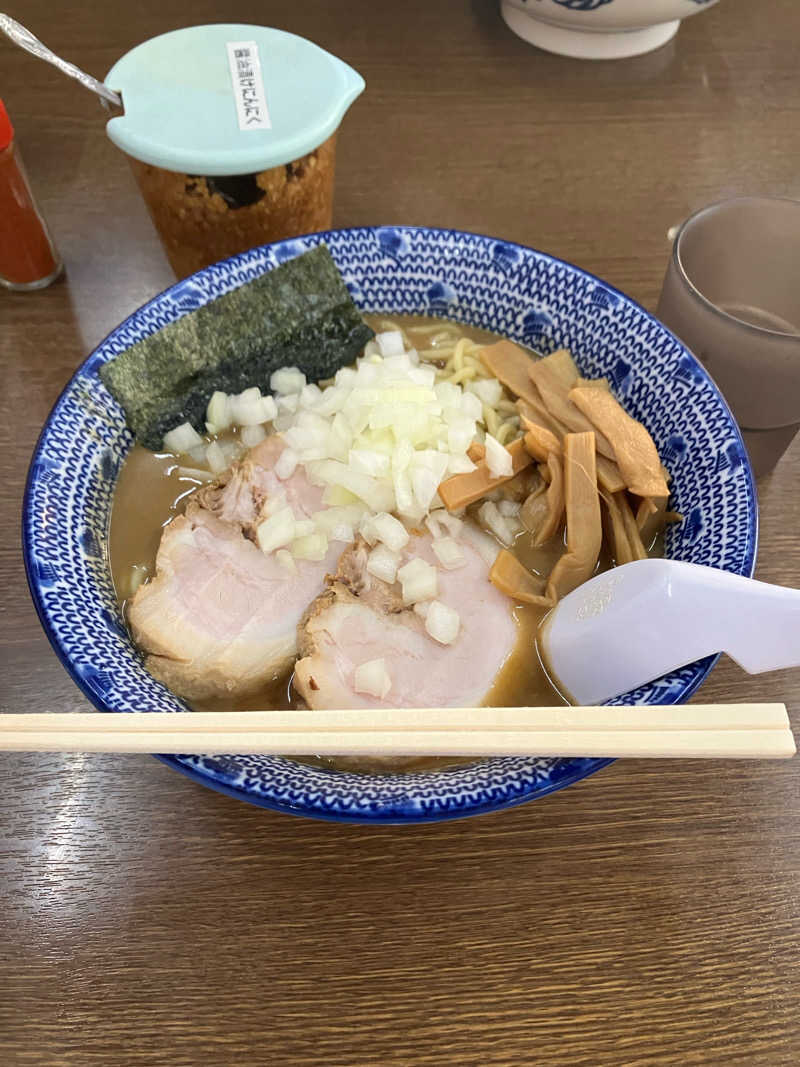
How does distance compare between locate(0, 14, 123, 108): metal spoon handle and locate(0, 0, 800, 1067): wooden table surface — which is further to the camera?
locate(0, 14, 123, 108): metal spoon handle

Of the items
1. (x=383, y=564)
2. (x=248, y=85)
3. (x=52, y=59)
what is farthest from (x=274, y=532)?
(x=52, y=59)

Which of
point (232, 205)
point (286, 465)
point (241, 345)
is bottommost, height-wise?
point (286, 465)

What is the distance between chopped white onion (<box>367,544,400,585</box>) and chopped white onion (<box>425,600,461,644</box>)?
8cm

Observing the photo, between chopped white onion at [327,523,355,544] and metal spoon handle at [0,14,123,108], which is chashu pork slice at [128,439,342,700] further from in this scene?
metal spoon handle at [0,14,123,108]

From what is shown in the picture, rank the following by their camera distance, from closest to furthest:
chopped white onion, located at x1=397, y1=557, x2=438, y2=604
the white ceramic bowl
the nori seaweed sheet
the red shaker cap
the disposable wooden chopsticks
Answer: the disposable wooden chopsticks, chopped white onion, located at x1=397, y1=557, x2=438, y2=604, the nori seaweed sheet, the red shaker cap, the white ceramic bowl

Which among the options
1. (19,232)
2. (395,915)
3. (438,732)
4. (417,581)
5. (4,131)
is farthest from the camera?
(19,232)

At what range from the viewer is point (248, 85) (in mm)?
1385

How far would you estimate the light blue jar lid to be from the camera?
131 cm

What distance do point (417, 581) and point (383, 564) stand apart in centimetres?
6

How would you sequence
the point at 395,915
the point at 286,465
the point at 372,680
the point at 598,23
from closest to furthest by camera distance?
the point at 395,915, the point at 372,680, the point at 286,465, the point at 598,23

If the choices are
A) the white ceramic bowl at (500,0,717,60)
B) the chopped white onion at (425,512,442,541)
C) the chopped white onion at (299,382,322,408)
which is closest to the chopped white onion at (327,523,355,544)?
the chopped white onion at (425,512,442,541)

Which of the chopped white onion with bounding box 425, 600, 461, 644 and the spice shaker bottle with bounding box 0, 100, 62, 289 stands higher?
the spice shaker bottle with bounding box 0, 100, 62, 289

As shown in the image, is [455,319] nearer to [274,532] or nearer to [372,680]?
[274,532]

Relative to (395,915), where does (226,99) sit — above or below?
above
